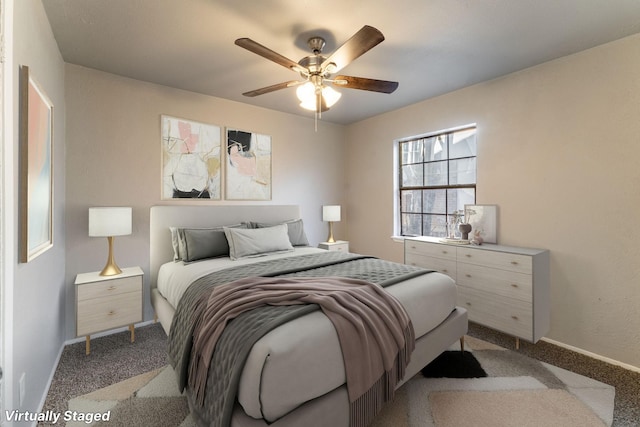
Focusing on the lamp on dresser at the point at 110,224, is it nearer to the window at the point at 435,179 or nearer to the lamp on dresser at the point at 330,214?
the lamp on dresser at the point at 330,214

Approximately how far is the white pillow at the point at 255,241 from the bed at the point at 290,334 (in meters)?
0.04

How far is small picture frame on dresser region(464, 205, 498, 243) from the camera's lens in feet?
10.0

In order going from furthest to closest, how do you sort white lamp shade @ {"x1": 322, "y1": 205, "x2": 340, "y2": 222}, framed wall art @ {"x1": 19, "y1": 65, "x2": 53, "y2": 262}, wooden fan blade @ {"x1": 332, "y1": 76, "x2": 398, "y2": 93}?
white lamp shade @ {"x1": 322, "y1": 205, "x2": 340, "y2": 222} → wooden fan blade @ {"x1": 332, "y1": 76, "x2": 398, "y2": 93} → framed wall art @ {"x1": 19, "y1": 65, "x2": 53, "y2": 262}

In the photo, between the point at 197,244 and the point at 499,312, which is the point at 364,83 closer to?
the point at 197,244

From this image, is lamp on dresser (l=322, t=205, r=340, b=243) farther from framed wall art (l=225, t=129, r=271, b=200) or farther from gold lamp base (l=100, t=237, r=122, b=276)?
gold lamp base (l=100, t=237, r=122, b=276)

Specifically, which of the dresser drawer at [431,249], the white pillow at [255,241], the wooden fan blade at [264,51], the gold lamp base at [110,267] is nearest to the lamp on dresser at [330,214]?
the white pillow at [255,241]

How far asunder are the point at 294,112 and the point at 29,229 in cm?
323

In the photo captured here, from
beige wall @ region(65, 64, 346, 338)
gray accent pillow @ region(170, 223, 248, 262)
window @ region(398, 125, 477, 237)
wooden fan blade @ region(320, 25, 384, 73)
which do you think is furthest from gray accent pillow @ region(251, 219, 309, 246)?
wooden fan blade @ region(320, 25, 384, 73)

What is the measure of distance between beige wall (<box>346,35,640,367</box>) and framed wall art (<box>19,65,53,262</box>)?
3.68 meters

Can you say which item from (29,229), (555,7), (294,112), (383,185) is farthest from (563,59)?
(29,229)

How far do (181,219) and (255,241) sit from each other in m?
0.90

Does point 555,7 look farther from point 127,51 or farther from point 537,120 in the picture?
point 127,51

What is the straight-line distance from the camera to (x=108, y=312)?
2.49 metres

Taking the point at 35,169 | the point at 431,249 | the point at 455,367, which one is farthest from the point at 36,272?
the point at 431,249
